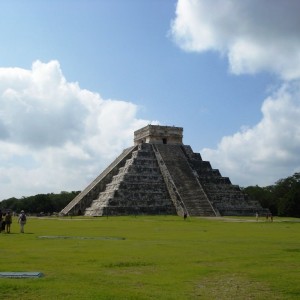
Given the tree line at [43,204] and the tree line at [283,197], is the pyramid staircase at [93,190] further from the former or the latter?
the tree line at [43,204]

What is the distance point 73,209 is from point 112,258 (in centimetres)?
3498

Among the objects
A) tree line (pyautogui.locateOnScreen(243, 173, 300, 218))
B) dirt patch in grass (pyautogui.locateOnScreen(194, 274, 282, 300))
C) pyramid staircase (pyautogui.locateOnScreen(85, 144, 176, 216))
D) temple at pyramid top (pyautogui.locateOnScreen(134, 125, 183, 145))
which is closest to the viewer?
dirt patch in grass (pyautogui.locateOnScreen(194, 274, 282, 300))

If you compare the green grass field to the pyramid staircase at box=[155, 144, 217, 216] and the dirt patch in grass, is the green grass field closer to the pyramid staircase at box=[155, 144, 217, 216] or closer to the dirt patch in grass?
the dirt patch in grass

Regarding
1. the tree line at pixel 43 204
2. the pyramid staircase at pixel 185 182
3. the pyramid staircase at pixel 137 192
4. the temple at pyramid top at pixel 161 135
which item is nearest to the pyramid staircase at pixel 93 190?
the pyramid staircase at pixel 137 192

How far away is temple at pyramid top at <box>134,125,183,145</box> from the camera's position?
4919 cm

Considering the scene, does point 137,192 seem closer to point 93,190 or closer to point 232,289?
point 93,190

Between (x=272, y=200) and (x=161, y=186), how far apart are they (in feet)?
86.5

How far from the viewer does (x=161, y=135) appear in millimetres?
49688

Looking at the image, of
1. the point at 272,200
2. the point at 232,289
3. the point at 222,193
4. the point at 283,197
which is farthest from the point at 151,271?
the point at 272,200

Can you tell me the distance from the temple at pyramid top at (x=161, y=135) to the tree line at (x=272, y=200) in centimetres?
Answer: 1456

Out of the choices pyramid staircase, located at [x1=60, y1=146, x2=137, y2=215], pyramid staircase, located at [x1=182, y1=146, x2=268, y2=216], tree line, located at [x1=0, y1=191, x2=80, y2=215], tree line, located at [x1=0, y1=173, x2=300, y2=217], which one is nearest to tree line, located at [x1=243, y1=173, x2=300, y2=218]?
tree line, located at [x1=0, y1=173, x2=300, y2=217]

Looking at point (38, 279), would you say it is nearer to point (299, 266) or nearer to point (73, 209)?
point (299, 266)

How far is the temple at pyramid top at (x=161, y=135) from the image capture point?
49.2 metres

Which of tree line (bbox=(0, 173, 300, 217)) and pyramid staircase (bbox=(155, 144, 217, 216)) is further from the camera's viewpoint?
tree line (bbox=(0, 173, 300, 217))
